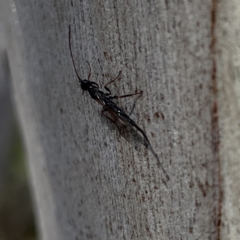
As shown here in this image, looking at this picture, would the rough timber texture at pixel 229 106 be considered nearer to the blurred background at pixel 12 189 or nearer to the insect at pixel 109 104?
the insect at pixel 109 104

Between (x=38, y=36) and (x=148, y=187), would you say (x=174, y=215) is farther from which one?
(x=38, y=36)

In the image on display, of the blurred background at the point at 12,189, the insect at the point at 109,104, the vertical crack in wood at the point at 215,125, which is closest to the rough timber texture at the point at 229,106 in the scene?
the vertical crack in wood at the point at 215,125

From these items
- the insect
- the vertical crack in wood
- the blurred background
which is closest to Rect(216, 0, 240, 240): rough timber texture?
the vertical crack in wood

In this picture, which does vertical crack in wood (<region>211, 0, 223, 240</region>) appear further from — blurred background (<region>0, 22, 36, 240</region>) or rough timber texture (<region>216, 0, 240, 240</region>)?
blurred background (<region>0, 22, 36, 240</region>)

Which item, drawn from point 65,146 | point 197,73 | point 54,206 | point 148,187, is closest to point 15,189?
point 54,206

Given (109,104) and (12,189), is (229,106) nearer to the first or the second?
(109,104)
